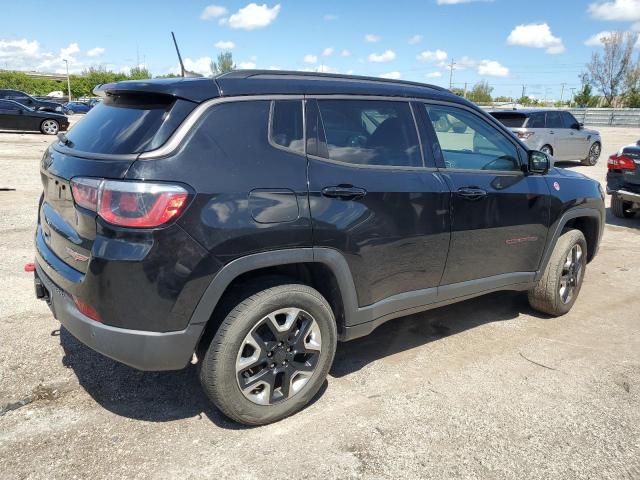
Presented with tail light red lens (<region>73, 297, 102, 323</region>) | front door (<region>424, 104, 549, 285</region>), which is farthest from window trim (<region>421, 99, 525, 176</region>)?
tail light red lens (<region>73, 297, 102, 323</region>)

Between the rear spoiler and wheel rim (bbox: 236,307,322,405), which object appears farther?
wheel rim (bbox: 236,307,322,405)

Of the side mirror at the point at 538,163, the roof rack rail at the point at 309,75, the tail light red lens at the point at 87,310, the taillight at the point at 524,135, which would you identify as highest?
the roof rack rail at the point at 309,75

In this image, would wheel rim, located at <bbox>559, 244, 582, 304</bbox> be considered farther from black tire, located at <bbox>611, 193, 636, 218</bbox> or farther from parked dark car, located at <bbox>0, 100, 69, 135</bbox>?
parked dark car, located at <bbox>0, 100, 69, 135</bbox>

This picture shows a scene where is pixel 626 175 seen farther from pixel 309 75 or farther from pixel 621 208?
pixel 309 75

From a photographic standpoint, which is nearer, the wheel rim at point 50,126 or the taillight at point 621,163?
the taillight at point 621,163

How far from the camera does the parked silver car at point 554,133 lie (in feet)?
45.0

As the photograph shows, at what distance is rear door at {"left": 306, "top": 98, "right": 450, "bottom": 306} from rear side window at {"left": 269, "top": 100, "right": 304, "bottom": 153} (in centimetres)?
6

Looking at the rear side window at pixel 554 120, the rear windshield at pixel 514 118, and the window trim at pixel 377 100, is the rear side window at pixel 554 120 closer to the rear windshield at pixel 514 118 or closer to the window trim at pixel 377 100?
the rear windshield at pixel 514 118

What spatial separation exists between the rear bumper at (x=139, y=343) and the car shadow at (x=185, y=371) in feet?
1.88

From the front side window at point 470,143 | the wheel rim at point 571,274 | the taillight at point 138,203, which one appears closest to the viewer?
the taillight at point 138,203

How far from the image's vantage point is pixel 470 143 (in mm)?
3994

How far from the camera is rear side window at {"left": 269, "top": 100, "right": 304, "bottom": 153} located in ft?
9.25

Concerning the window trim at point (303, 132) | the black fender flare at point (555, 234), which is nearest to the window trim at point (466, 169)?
the black fender flare at point (555, 234)

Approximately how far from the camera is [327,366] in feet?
10.1
